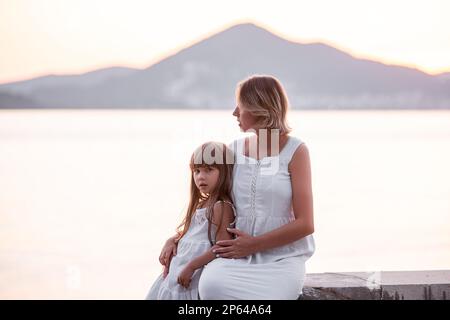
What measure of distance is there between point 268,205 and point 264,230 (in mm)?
96

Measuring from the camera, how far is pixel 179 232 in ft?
10.5

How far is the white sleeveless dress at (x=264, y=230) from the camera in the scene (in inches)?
116

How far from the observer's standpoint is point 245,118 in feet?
10.3

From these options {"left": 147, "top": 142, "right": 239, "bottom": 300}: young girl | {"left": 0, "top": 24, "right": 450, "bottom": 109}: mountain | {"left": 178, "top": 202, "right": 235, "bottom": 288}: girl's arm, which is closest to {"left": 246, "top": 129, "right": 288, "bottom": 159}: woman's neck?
{"left": 147, "top": 142, "right": 239, "bottom": 300}: young girl

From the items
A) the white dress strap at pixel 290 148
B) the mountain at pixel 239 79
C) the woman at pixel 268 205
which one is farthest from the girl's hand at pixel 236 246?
the mountain at pixel 239 79

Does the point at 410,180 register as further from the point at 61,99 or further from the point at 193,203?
the point at 61,99

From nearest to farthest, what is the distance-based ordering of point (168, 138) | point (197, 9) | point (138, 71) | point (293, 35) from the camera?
1. point (168, 138)
2. point (197, 9)
3. point (138, 71)
4. point (293, 35)

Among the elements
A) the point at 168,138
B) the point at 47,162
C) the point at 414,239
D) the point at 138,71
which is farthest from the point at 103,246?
the point at 138,71

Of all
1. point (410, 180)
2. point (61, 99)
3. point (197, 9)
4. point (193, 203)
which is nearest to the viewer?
point (193, 203)

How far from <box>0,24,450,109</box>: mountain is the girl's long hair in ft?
181

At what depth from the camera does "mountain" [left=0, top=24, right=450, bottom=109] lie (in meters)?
66.4

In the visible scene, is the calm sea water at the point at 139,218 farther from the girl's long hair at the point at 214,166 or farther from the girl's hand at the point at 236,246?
the girl's hand at the point at 236,246

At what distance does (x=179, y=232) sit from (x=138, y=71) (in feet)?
273

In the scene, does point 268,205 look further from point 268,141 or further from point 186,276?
point 186,276
